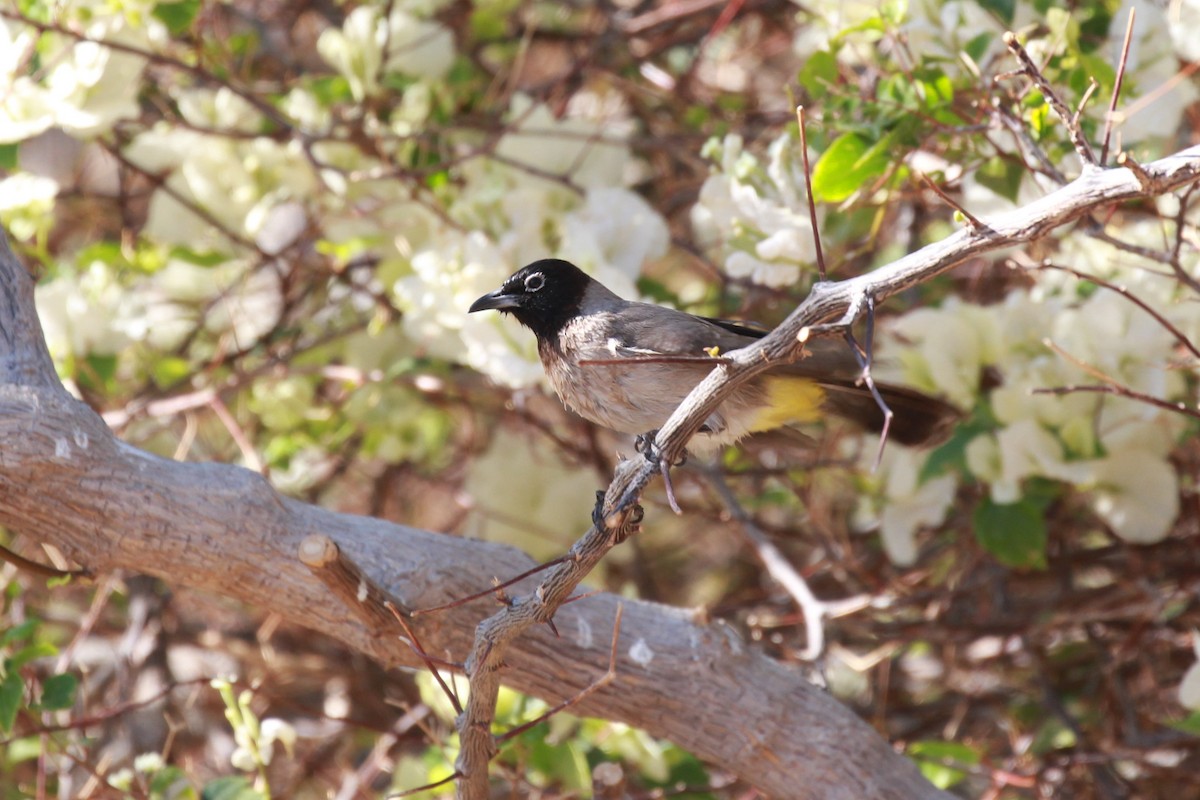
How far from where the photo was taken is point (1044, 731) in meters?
3.36

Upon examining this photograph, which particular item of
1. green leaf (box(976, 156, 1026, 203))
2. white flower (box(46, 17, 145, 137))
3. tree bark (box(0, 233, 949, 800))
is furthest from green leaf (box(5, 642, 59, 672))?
green leaf (box(976, 156, 1026, 203))

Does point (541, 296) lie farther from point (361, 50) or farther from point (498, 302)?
point (361, 50)

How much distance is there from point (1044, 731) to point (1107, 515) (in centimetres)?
84

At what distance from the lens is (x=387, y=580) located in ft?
6.86

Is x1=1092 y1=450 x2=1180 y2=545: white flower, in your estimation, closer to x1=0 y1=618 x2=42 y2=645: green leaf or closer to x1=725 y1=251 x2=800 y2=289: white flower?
x1=725 y1=251 x2=800 y2=289: white flower

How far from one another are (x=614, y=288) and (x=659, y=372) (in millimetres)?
400

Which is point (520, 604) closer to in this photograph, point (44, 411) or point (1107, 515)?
point (44, 411)

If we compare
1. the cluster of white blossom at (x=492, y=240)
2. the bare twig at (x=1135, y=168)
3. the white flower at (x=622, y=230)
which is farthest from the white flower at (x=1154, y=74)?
the bare twig at (x=1135, y=168)

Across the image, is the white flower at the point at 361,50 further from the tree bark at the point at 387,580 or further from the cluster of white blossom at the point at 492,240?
the tree bark at the point at 387,580

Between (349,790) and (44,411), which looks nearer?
(44,411)

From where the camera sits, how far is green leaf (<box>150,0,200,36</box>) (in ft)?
9.42

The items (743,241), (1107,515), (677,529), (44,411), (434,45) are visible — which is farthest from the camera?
(677,529)

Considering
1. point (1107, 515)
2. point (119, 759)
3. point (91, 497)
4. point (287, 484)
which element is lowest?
point (119, 759)

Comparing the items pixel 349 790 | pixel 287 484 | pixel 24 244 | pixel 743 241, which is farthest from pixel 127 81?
pixel 349 790
